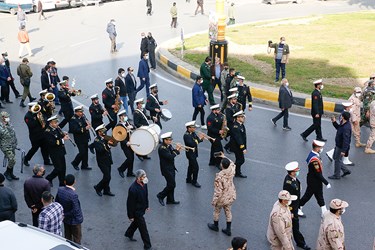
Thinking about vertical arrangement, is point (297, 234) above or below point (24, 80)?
below

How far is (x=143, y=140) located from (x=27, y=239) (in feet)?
15.6

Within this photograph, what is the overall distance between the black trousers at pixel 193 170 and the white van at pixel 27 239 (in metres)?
4.58

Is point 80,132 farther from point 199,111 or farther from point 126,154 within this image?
point 199,111

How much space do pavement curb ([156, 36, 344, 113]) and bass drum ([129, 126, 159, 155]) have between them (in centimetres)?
640

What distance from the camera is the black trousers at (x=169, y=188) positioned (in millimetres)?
10195

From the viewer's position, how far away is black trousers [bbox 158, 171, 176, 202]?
10.2 meters

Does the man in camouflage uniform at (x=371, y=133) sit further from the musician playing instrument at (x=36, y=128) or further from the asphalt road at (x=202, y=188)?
the musician playing instrument at (x=36, y=128)

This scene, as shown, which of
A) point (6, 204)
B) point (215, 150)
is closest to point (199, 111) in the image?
point (215, 150)

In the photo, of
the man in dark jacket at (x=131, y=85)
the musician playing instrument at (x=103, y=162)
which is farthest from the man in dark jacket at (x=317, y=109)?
the musician playing instrument at (x=103, y=162)

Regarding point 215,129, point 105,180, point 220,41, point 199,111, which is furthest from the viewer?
point 220,41

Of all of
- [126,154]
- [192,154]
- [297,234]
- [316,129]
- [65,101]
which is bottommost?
[297,234]

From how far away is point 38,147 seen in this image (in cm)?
1207

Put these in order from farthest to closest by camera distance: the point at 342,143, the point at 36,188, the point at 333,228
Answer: the point at 342,143 → the point at 36,188 → the point at 333,228

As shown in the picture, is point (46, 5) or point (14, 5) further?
point (46, 5)
